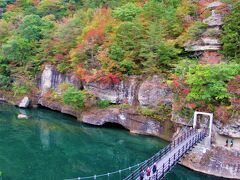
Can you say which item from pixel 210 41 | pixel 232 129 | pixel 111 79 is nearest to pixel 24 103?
pixel 111 79

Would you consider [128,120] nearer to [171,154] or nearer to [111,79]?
[111,79]

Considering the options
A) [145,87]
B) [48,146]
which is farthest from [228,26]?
[48,146]

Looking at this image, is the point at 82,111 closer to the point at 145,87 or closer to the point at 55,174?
the point at 145,87

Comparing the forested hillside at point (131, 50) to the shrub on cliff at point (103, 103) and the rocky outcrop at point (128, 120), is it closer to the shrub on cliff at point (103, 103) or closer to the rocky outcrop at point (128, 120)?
the shrub on cliff at point (103, 103)

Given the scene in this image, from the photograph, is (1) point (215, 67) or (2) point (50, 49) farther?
(2) point (50, 49)

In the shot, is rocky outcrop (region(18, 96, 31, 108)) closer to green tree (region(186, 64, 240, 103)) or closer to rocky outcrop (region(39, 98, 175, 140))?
rocky outcrop (region(39, 98, 175, 140))

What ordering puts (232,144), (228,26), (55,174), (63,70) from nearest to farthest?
(55,174) → (232,144) → (228,26) → (63,70)

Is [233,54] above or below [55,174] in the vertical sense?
above

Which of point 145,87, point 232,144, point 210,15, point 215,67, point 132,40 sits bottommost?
point 232,144
